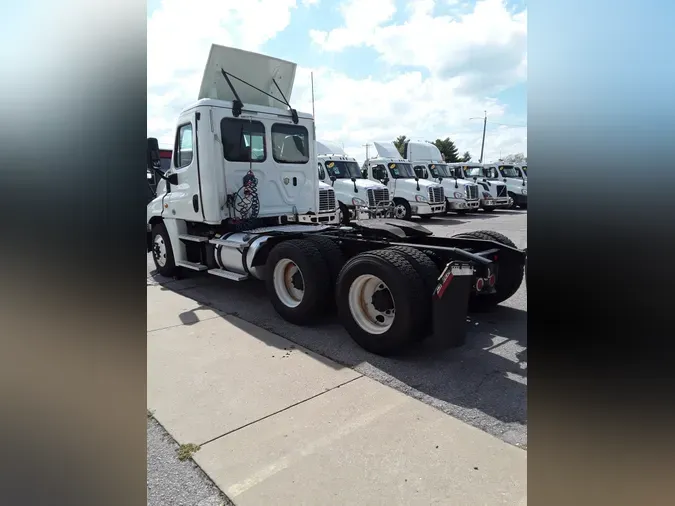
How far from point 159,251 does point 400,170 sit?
41.4ft

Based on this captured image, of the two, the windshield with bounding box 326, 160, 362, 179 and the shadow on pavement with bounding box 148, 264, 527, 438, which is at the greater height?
the windshield with bounding box 326, 160, 362, 179

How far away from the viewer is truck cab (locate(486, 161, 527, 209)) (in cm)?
2486

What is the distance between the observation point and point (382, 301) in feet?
14.3

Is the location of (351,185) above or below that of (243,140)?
above

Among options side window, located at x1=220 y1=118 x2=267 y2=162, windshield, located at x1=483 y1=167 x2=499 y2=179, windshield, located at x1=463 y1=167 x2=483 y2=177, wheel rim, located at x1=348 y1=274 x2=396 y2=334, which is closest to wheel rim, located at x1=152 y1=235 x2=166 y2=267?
side window, located at x1=220 y1=118 x2=267 y2=162

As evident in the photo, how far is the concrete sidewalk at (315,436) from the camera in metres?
2.49

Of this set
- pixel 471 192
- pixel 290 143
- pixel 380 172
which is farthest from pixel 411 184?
pixel 290 143

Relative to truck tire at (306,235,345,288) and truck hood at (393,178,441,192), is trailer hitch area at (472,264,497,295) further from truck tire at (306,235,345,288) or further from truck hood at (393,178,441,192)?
truck hood at (393,178,441,192)

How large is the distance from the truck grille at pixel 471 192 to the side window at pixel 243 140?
1547 cm

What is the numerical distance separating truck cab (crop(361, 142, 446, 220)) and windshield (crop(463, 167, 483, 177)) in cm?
623

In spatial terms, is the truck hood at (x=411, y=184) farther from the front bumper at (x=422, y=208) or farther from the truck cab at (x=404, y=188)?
the front bumper at (x=422, y=208)

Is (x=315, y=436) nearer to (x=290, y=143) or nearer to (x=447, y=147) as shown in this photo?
(x=290, y=143)
